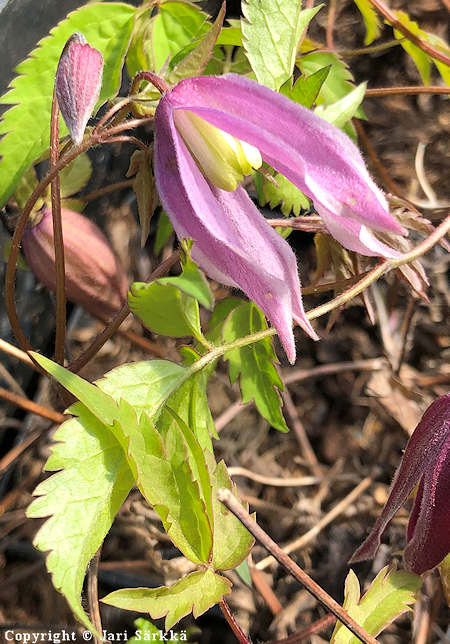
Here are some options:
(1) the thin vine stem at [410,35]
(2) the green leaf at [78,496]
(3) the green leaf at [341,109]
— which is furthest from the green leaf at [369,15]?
(2) the green leaf at [78,496]

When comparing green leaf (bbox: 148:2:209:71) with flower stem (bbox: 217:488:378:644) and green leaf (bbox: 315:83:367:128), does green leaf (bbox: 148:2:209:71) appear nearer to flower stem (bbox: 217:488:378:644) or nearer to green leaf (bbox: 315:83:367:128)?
green leaf (bbox: 315:83:367:128)

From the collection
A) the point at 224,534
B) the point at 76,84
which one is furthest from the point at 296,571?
the point at 76,84

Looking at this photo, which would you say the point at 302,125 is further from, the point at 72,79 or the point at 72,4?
the point at 72,4

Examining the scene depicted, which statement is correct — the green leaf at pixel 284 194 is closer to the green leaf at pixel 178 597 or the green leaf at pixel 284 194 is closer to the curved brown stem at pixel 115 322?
the curved brown stem at pixel 115 322

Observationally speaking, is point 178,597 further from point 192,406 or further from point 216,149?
point 216,149

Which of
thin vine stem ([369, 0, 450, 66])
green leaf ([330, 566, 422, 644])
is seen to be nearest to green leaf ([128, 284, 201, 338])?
green leaf ([330, 566, 422, 644])

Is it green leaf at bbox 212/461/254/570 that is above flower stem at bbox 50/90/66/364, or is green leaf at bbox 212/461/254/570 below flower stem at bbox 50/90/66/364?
below

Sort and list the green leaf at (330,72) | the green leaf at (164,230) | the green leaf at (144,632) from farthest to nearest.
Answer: the green leaf at (164,230) < the green leaf at (330,72) < the green leaf at (144,632)
